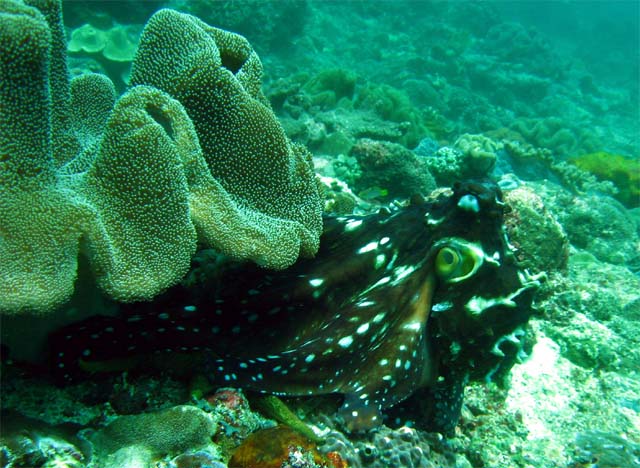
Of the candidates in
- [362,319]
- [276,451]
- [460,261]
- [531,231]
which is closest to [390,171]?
[531,231]

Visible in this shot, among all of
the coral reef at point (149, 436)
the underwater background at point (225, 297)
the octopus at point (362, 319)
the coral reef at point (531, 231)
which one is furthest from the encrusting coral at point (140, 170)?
the coral reef at point (531, 231)

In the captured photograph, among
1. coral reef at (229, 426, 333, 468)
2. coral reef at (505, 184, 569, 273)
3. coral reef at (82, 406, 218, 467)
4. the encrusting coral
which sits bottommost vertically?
coral reef at (82, 406, 218, 467)

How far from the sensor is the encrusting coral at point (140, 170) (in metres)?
1.72

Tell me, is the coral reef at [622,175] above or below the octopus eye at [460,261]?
below

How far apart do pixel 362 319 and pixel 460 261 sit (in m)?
0.74

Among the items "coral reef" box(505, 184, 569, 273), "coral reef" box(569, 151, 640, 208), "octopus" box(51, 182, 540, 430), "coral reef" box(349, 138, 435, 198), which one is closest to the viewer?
"octopus" box(51, 182, 540, 430)

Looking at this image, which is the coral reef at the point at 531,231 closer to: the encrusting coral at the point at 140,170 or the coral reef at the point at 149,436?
the encrusting coral at the point at 140,170

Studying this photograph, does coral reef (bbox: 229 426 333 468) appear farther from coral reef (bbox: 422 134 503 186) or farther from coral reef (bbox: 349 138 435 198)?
coral reef (bbox: 422 134 503 186)

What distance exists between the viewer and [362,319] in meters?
2.46

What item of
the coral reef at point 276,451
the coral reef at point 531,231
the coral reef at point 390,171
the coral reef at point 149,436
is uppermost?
the coral reef at point 531,231

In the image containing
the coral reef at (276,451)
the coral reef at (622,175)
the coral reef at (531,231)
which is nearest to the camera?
the coral reef at (276,451)

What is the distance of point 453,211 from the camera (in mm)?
2643

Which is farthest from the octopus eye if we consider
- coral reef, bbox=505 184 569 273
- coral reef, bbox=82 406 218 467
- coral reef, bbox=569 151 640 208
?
coral reef, bbox=569 151 640 208

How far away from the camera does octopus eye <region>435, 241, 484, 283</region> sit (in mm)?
2512
